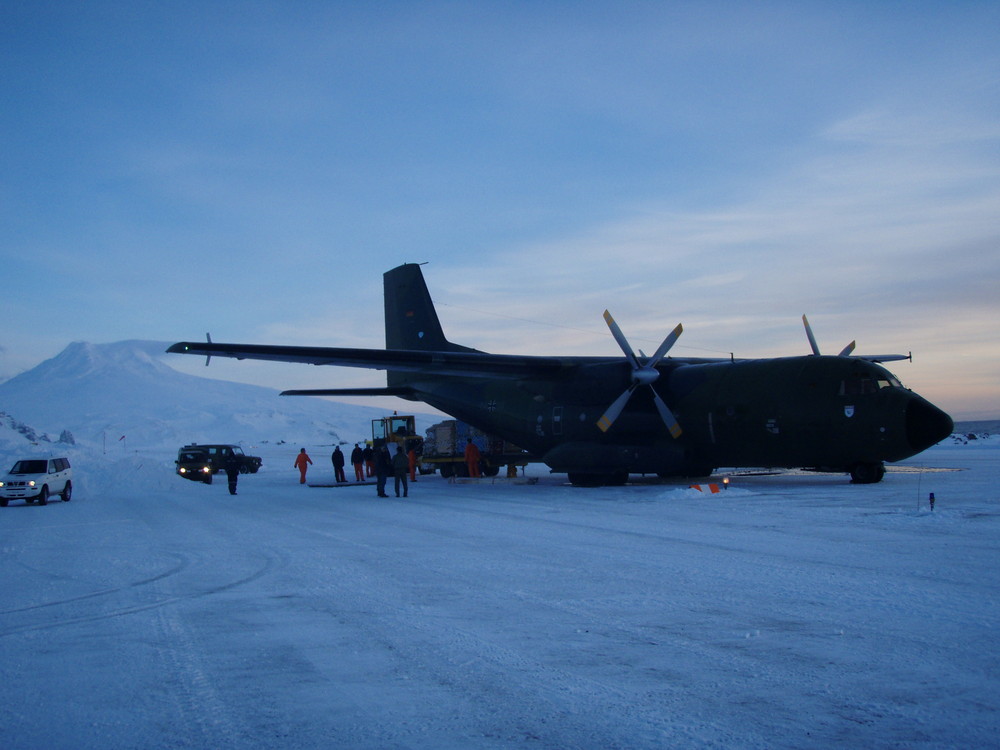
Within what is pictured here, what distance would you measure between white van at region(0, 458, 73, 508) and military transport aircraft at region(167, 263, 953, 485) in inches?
264

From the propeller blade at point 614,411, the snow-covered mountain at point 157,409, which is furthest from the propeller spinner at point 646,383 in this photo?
the snow-covered mountain at point 157,409

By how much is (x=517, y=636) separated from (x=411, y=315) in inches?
959

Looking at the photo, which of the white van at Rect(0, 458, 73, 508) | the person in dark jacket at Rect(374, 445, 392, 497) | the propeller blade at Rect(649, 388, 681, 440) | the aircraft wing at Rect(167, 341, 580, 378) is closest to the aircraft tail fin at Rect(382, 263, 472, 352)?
the aircraft wing at Rect(167, 341, 580, 378)

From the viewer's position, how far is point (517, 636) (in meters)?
5.98

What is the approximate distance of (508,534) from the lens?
1227 centimetres

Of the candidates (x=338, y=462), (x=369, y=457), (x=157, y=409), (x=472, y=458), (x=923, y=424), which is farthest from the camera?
(x=157, y=409)

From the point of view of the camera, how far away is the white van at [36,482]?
21797mm

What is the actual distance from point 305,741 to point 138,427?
125 m

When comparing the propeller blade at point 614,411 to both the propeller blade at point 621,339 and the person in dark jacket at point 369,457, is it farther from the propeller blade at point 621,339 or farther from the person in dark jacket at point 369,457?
the person in dark jacket at point 369,457

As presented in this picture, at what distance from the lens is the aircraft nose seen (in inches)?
717

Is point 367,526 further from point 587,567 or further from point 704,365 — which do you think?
point 704,365

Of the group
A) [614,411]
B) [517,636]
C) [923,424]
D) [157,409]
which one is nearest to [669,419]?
[614,411]

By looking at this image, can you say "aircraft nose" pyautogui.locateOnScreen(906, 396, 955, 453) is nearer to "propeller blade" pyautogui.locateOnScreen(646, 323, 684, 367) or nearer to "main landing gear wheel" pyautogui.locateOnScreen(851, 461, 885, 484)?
"main landing gear wheel" pyautogui.locateOnScreen(851, 461, 885, 484)

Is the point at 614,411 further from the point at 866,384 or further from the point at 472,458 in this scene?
the point at 472,458
